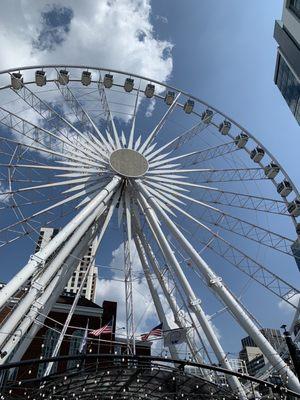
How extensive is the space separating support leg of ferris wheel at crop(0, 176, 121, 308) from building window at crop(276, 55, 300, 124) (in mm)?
22607

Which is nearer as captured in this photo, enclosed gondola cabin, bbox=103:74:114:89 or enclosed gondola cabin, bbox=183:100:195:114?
enclosed gondola cabin, bbox=103:74:114:89

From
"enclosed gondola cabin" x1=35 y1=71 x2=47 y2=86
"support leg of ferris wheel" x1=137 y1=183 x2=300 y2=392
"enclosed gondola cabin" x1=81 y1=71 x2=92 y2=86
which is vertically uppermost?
"enclosed gondola cabin" x1=81 y1=71 x2=92 y2=86

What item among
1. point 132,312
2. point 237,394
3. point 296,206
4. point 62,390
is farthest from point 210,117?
point 62,390

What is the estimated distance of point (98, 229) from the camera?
2414cm

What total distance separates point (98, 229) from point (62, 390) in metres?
9.55

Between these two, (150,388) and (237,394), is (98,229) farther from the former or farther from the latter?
(237,394)

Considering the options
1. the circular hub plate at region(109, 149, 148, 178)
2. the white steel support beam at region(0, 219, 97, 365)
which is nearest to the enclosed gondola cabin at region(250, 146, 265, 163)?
the circular hub plate at region(109, 149, 148, 178)

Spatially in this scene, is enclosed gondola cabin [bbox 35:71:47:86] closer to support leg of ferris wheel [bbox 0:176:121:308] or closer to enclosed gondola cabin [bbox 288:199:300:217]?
support leg of ferris wheel [bbox 0:176:121:308]

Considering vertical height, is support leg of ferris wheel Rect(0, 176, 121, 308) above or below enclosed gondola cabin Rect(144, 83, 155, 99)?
below

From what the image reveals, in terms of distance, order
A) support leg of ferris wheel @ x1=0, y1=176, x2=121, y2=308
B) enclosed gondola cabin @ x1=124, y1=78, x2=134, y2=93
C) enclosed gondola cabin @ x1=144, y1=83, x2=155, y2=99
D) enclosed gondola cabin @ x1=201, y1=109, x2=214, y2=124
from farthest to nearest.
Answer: enclosed gondola cabin @ x1=201, y1=109, x2=214, y2=124 → enclosed gondola cabin @ x1=144, y1=83, x2=155, y2=99 → enclosed gondola cabin @ x1=124, y1=78, x2=134, y2=93 → support leg of ferris wheel @ x1=0, y1=176, x2=121, y2=308

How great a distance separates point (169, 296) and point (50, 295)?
269 inches

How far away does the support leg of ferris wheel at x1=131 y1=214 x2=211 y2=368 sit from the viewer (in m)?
20.2

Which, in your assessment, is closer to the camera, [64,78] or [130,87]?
[64,78]

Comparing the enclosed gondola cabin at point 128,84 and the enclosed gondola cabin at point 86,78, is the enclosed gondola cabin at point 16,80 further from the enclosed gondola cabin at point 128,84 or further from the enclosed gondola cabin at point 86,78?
the enclosed gondola cabin at point 128,84
